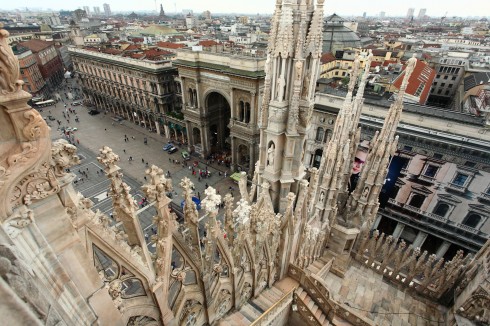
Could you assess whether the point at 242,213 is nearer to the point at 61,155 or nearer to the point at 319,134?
the point at 61,155

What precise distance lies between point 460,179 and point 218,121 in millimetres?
30748

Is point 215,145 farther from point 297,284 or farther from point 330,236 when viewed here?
point 297,284

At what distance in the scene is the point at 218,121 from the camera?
132 ft

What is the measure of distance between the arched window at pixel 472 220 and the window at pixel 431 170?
461 centimetres

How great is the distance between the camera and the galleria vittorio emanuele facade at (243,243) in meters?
3.05

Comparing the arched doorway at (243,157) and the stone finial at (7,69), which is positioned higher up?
the stone finial at (7,69)

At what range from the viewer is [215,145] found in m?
42.1

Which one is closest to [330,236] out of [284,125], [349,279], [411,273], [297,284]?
[349,279]

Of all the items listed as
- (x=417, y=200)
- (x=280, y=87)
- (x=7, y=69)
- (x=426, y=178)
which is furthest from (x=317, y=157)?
(x=7, y=69)

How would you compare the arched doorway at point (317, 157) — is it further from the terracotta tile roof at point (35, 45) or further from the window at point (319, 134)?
the terracotta tile roof at point (35, 45)

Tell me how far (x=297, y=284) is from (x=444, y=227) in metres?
20.1

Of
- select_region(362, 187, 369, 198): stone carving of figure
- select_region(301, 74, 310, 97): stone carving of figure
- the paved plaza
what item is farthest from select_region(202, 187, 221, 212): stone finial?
the paved plaza

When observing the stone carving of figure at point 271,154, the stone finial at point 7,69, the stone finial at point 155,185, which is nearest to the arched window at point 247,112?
the stone carving of figure at point 271,154

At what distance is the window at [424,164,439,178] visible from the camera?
22362 millimetres
